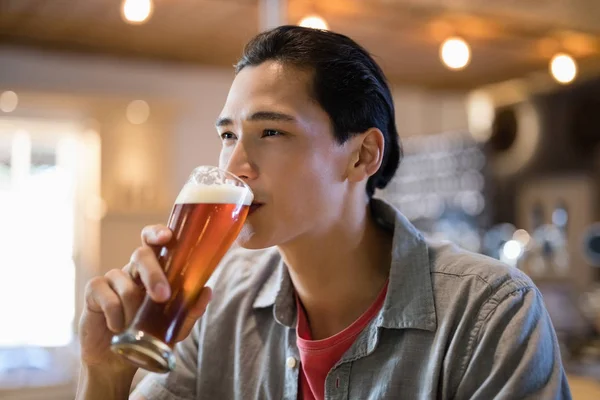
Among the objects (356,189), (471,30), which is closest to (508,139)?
(471,30)

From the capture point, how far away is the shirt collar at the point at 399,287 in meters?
1.29

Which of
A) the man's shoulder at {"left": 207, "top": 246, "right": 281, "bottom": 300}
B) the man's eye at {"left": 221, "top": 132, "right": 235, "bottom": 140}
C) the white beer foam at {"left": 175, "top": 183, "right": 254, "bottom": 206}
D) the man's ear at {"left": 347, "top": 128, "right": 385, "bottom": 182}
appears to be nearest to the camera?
the white beer foam at {"left": 175, "top": 183, "right": 254, "bottom": 206}

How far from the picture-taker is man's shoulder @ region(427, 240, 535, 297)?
4.05 feet

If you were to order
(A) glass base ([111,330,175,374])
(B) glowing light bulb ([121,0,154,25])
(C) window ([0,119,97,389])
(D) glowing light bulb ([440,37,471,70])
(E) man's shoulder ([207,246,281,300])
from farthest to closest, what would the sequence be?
1. (C) window ([0,119,97,389])
2. (D) glowing light bulb ([440,37,471,70])
3. (B) glowing light bulb ([121,0,154,25])
4. (E) man's shoulder ([207,246,281,300])
5. (A) glass base ([111,330,175,374])

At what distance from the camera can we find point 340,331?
1.43 metres

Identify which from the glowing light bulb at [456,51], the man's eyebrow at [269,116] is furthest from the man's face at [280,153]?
the glowing light bulb at [456,51]

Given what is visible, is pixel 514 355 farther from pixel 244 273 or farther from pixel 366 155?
pixel 244 273

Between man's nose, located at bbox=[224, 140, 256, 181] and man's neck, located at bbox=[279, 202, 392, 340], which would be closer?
man's nose, located at bbox=[224, 140, 256, 181]

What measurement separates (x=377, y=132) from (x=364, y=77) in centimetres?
12

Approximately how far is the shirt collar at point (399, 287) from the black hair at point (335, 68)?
0.72ft

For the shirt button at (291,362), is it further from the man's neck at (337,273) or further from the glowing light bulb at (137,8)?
the glowing light bulb at (137,8)

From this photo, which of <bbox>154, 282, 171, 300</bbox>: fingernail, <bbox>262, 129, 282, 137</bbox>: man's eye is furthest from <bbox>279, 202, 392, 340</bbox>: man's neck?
<bbox>154, 282, 171, 300</bbox>: fingernail

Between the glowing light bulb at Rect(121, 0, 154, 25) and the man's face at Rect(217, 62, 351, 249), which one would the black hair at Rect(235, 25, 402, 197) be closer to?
the man's face at Rect(217, 62, 351, 249)

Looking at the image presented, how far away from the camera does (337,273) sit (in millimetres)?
1458
